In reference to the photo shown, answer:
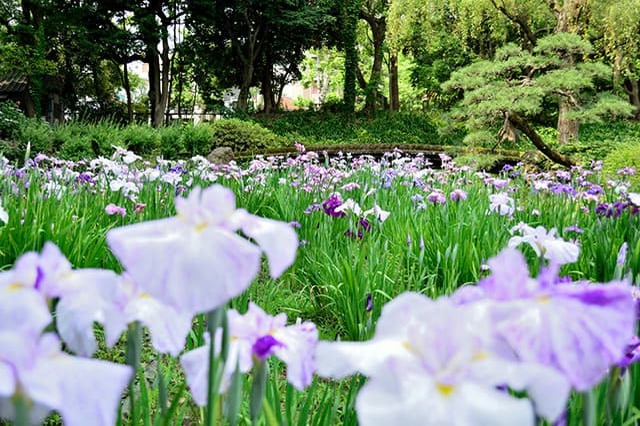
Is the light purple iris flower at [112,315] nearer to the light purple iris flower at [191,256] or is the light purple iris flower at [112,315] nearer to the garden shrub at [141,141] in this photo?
the light purple iris flower at [191,256]

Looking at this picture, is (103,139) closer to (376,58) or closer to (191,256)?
(191,256)

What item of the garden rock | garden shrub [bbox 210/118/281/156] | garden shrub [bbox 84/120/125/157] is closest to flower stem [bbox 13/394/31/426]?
the garden rock

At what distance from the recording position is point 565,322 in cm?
33

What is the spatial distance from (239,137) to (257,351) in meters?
12.4

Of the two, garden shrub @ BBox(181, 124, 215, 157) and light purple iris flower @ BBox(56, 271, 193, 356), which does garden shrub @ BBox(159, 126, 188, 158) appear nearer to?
garden shrub @ BBox(181, 124, 215, 157)

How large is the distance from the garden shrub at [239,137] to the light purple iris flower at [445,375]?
39.4ft

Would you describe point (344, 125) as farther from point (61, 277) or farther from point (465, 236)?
point (61, 277)

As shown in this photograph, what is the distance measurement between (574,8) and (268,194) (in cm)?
956

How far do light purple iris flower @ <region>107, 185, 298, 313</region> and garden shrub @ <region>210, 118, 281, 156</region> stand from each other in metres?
11.9

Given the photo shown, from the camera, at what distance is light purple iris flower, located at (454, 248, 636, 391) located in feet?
1.06

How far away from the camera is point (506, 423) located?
0.96ft

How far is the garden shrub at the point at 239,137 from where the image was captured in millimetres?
12414

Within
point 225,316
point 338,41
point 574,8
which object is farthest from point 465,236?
point 338,41

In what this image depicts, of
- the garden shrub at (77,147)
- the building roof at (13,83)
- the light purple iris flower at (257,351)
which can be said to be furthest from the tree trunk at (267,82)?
the light purple iris flower at (257,351)
